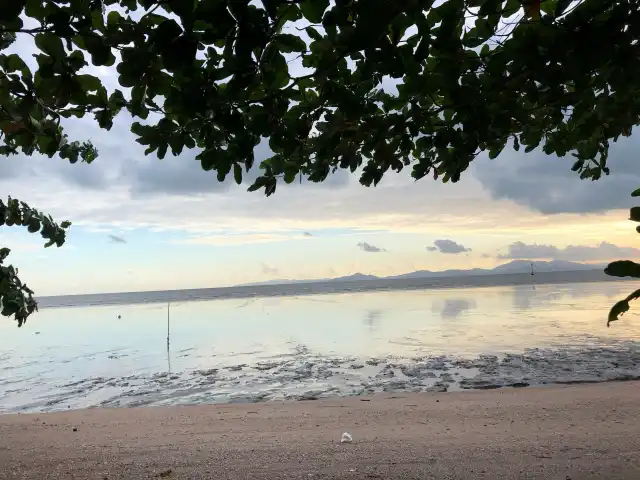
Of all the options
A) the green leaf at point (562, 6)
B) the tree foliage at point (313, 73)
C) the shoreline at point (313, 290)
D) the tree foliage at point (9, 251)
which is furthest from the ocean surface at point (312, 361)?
the shoreline at point (313, 290)

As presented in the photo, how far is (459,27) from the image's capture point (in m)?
2.53

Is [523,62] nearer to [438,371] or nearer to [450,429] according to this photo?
[450,429]

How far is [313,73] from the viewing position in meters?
2.20

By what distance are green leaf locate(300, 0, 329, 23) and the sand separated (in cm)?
356

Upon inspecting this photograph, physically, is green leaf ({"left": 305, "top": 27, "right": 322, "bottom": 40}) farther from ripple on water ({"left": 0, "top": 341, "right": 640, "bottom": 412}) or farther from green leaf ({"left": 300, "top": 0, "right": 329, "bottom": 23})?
ripple on water ({"left": 0, "top": 341, "right": 640, "bottom": 412})

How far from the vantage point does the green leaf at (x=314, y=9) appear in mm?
1910

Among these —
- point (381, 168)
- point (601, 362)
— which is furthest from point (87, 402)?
point (601, 362)

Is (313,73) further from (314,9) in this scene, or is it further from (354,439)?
(354,439)

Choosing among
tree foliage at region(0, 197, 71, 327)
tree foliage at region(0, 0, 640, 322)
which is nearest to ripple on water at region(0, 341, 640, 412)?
tree foliage at region(0, 197, 71, 327)

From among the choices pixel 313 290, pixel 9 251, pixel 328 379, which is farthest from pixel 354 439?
pixel 313 290

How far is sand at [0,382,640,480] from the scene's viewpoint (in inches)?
173

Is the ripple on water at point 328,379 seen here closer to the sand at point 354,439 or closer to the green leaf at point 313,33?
the sand at point 354,439

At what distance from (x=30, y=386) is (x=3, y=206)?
9.65 metres

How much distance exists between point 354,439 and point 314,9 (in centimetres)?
479
